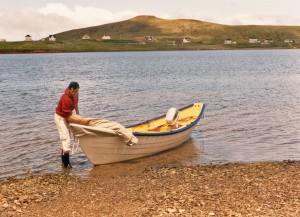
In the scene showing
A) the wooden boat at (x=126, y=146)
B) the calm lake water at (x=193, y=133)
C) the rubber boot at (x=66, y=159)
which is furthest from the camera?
the calm lake water at (x=193, y=133)

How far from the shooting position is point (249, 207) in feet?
33.8

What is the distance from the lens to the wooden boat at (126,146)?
49.4 feet

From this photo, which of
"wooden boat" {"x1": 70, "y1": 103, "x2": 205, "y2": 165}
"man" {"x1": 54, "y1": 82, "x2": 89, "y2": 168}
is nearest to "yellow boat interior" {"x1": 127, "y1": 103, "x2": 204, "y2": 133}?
"wooden boat" {"x1": 70, "y1": 103, "x2": 205, "y2": 165}

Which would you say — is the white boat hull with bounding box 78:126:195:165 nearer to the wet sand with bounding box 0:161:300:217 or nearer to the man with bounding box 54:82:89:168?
the man with bounding box 54:82:89:168

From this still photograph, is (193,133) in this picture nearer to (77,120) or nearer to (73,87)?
(77,120)

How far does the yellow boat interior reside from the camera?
19203 millimetres

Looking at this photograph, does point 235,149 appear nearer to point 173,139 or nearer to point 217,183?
point 173,139

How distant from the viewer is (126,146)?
52.9ft

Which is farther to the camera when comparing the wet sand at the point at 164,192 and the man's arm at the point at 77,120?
the man's arm at the point at 77,120

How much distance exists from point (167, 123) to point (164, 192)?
26.0ft

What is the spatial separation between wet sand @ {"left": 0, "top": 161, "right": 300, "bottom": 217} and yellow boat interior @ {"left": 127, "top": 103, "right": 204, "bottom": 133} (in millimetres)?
4156

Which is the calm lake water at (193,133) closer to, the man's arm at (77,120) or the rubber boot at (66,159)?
the rubber boot at (66,159)

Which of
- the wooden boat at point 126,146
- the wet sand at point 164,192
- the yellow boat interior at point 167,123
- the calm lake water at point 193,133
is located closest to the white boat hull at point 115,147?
the wooden boat at point 126,146

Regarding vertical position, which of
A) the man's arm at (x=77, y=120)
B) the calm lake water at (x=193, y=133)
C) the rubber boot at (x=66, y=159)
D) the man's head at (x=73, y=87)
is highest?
the man's head at (x=73, y=87)
